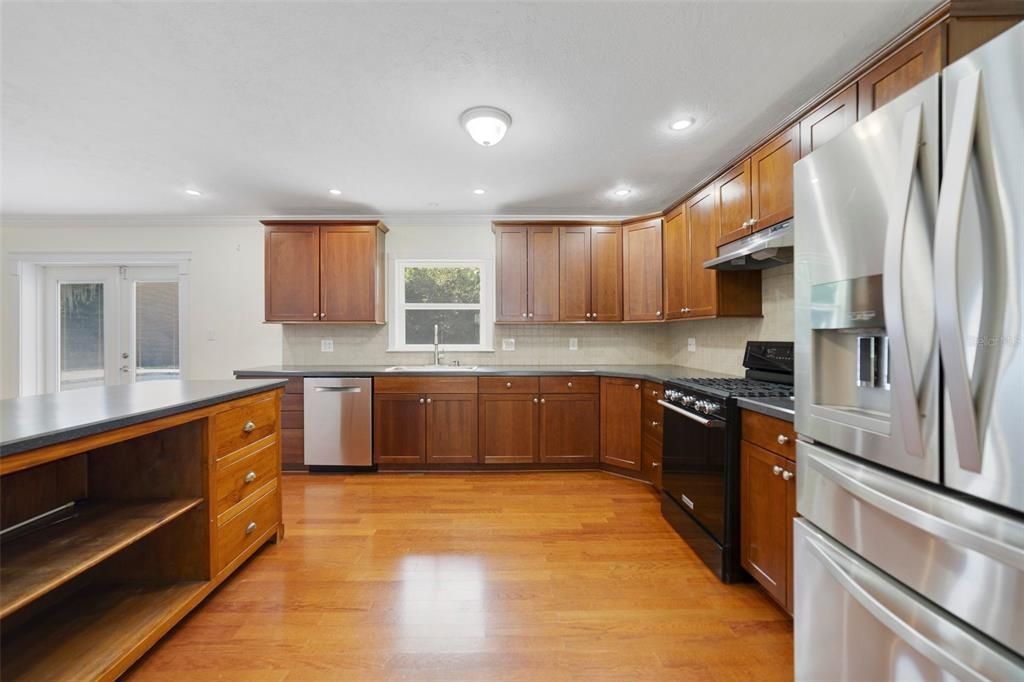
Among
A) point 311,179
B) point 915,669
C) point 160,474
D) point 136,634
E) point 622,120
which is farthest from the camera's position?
point 311,179

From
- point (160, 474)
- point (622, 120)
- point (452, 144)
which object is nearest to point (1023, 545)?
point (622, 120)

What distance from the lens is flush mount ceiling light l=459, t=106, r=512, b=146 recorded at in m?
2.22

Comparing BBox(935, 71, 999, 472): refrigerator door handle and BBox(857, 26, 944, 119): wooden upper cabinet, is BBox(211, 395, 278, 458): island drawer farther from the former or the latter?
BBox(857, 26, 944, 119): wooden upper cabinet

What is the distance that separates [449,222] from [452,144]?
1593 millimetres

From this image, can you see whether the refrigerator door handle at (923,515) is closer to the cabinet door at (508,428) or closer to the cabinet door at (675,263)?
the cabinet door at (675,263)

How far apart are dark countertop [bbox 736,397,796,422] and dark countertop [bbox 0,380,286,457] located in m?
2.41

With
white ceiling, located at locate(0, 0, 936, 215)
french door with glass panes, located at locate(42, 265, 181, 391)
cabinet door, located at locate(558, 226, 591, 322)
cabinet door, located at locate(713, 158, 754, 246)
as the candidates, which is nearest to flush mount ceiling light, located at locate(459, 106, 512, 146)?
white ceiling, located at locate(0, 0, 936, 215)

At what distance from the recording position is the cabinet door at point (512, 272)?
12.6ft

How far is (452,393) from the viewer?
11.6ft

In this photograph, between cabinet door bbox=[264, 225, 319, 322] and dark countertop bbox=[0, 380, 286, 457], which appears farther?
cabinet door bbox=[264, 225, 319, 322]

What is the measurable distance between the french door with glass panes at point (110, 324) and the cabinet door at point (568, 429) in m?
4.18

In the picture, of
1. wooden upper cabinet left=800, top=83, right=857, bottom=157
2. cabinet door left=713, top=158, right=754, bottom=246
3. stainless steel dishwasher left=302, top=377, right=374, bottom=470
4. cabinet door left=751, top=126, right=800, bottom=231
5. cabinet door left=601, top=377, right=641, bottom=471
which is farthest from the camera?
stainless steel dishwasher left=302, top=377, right=374, bottom=470

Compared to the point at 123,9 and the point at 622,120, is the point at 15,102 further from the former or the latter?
the point at 622,120

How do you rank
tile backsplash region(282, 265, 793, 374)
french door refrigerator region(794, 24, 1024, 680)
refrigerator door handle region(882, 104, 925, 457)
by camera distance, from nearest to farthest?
french door refrigerator region(794, 24, 1024, 680) < refrigerator door handle region(882, 104, 925, 457) < tile backsplash region(282, 265, 793, 374)
